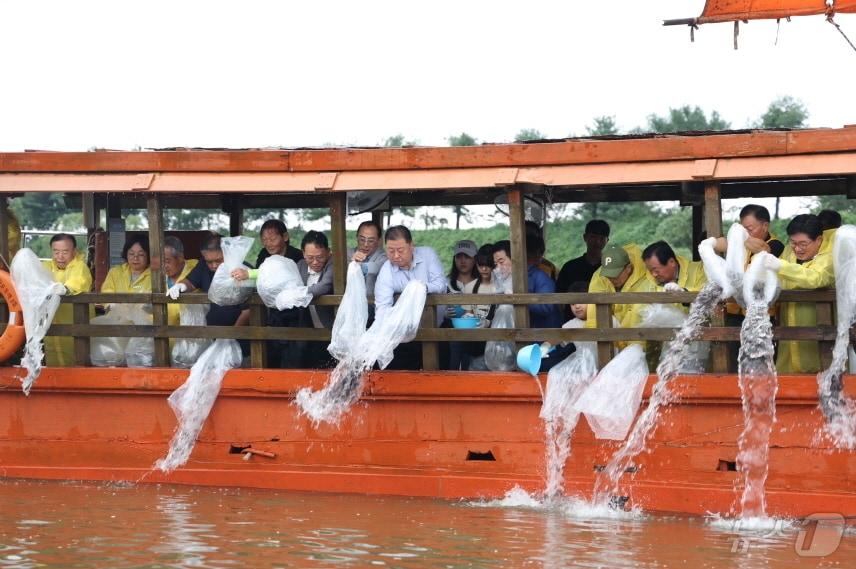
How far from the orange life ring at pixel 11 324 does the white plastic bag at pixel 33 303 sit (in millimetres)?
53

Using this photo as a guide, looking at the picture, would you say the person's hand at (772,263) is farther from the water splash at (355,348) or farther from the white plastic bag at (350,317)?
the white plastic bag at (350,317)

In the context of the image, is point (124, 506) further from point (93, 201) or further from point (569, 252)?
point (569, 252)

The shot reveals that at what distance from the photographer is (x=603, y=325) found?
347 inches

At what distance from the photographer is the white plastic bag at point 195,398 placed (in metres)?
9.55

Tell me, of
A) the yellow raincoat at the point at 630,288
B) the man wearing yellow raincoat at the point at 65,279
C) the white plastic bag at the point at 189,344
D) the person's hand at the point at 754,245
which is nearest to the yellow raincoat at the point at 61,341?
the man wearing yellow raincoat at the point at 65,279

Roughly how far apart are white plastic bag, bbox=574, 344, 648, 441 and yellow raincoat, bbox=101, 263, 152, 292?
3.49m

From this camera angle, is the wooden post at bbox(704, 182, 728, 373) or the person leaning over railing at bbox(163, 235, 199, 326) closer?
the wooden post at bbox(704, 182, 728, 373)

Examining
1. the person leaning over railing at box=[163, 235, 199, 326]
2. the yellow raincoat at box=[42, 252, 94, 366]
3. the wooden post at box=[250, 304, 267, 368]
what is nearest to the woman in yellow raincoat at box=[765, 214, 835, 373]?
the wooden post at box=[250, 304, 267, 368]

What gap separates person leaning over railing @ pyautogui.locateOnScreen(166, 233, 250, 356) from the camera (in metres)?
9.83

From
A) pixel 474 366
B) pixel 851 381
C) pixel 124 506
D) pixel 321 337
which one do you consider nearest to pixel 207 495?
pixel 124 506

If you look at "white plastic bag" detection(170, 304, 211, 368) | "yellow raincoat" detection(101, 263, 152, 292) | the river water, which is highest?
"yellow raincoat" detection(101, 263, 152, 292)

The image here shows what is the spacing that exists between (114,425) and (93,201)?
2836mm

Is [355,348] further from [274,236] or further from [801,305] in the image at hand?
[801,305]

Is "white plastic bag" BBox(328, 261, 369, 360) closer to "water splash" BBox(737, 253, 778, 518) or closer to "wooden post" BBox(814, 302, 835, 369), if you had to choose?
"water splash" BBox(737, 253, 778, 518)
